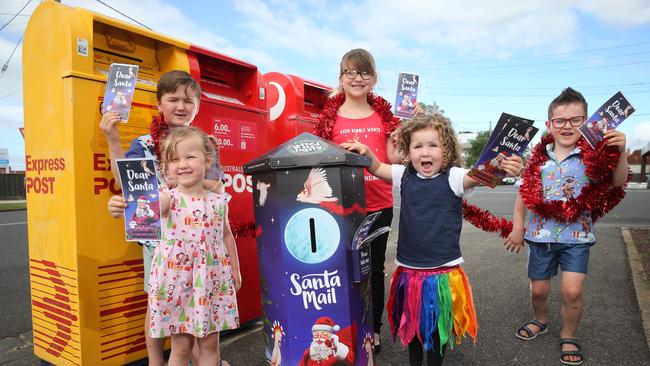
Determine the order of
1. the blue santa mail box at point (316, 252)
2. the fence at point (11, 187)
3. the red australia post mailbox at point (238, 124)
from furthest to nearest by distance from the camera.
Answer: the fence at point (11, 187) → the red australia post mailbox at point (238, 124) → the blue santa mail box at point (316, 252)

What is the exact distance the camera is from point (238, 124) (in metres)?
3.51

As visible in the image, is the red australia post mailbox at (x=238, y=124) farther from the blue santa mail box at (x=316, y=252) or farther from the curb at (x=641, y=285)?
the curb at (x=641, y=285)

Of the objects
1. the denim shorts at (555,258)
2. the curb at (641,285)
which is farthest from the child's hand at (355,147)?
the curb at (641,285)

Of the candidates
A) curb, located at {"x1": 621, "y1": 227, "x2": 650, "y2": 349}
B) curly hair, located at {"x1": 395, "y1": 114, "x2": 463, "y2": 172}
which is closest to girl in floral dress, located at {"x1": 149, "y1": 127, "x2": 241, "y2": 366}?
curly hair, located at {"x1": 395, "y1": 114, "x2": 463, "y2": 172}

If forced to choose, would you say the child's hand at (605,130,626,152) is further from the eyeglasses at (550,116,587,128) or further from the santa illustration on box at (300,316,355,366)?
the santa illustration on box at (300,316,355,366)

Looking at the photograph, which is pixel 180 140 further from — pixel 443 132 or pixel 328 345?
pixel 443 132

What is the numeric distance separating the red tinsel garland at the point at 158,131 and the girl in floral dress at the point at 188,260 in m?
0.31

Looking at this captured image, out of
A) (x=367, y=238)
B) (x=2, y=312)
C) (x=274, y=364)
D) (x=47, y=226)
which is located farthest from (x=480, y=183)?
(x=2, y=312)

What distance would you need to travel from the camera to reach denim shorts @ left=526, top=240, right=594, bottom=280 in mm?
3020

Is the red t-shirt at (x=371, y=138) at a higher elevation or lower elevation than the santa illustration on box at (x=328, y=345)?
higher

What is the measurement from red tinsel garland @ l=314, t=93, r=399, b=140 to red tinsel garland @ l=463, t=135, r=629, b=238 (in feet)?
2.47

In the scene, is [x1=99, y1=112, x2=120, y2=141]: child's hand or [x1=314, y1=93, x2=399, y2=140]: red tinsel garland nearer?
[x1=99, y1=112, x2=120, y2=141]: child's hand

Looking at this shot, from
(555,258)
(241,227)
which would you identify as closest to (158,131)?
(241,227)

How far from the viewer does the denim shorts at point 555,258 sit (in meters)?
3.02
